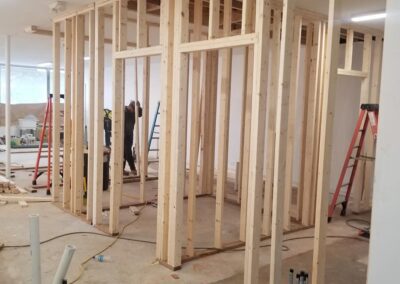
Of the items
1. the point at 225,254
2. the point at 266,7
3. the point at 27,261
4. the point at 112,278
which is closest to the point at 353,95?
the point at 225,254

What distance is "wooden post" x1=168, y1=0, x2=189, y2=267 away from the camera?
140 inches

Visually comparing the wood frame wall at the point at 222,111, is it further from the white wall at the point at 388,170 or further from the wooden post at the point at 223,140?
the white wall at the point at 388,170

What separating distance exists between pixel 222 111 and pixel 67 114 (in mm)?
2519

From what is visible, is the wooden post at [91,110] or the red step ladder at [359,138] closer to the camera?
the wooden post at [91,110]

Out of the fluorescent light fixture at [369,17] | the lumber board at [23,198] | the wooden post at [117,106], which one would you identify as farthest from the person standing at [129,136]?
the fluorescent light fixture at [369,17]

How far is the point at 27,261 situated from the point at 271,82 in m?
3.04

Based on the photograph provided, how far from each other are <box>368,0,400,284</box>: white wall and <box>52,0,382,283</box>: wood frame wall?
3.45 ft

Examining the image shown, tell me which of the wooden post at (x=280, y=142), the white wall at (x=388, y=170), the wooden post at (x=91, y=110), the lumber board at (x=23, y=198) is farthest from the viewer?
the lumber board at (x=23, y=198)

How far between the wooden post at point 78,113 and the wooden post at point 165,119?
189cm

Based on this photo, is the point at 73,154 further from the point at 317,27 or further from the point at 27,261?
the point at 317,27

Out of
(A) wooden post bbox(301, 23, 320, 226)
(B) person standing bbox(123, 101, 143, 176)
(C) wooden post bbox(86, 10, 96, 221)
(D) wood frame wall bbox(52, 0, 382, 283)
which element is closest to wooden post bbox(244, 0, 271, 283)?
(D) wood frame wall bbox(52, 0, 382, 283)

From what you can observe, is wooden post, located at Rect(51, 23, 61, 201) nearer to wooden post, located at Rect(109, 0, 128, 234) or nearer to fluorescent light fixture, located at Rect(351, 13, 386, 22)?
wooden post, located at Rect(109, 0, 128, 234)

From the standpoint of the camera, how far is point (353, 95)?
6785mm

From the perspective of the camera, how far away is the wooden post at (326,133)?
94.7 inches
